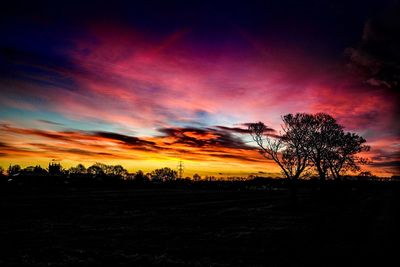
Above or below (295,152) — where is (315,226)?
below

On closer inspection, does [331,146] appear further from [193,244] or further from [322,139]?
[193,244]

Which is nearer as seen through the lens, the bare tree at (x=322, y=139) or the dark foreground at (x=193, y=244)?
the dark foreground at (x=193, y=244)

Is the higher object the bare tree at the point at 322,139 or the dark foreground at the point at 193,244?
A: the bare tree at the point at 322,139

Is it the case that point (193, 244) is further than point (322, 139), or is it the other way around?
point (322, 139)

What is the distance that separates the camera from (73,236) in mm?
19312

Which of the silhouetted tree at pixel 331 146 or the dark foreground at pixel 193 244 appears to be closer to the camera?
the dark foreground at pixel 193 244

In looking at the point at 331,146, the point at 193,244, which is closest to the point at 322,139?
→ the point at 331,146

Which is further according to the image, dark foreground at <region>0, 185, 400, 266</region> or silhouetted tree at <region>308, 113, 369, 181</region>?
silhouetted tree at <region>308, 113, 369, 181</region>

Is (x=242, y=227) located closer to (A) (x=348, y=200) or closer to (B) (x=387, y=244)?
(B) (x=387, y=244)

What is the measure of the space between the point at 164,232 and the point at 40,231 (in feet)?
27.7

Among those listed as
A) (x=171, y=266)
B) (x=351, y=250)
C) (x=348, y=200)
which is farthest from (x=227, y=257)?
(x=348, y=200)

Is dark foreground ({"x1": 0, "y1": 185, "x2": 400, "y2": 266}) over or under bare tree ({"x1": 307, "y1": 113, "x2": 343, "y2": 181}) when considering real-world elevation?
under

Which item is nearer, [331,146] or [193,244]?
[193,244]

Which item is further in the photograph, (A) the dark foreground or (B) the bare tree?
(B) the bare tree
